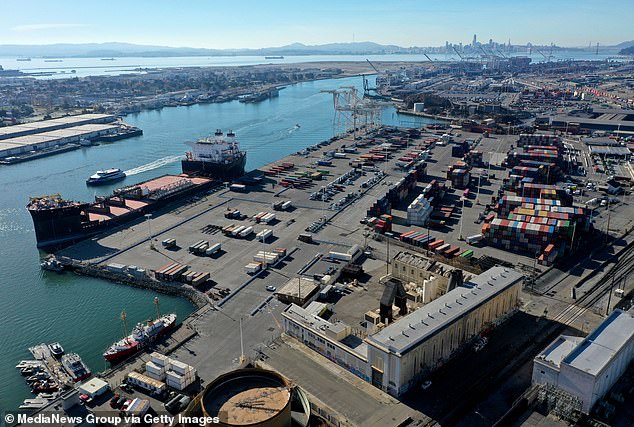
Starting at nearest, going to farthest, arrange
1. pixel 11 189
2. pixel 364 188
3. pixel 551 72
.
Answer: pixel 364 188
pixel 11 189
pixel 551 72

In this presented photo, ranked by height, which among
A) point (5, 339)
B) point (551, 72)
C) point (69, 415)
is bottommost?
point (5, 339)

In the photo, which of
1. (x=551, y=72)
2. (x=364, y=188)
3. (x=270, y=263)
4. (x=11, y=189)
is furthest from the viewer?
(x=551, y=72)

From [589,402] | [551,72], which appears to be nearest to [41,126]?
[589,402]

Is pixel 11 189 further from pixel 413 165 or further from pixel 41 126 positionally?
pixel 413 165

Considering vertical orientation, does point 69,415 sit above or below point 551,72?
below

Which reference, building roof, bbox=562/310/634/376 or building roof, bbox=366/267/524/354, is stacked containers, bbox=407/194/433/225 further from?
building roof, bbox=562/310/634/376

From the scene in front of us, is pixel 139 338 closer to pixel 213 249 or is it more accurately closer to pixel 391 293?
pixel 213 249

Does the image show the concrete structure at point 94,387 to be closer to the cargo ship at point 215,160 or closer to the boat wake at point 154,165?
the cargo ship at point 215,160
